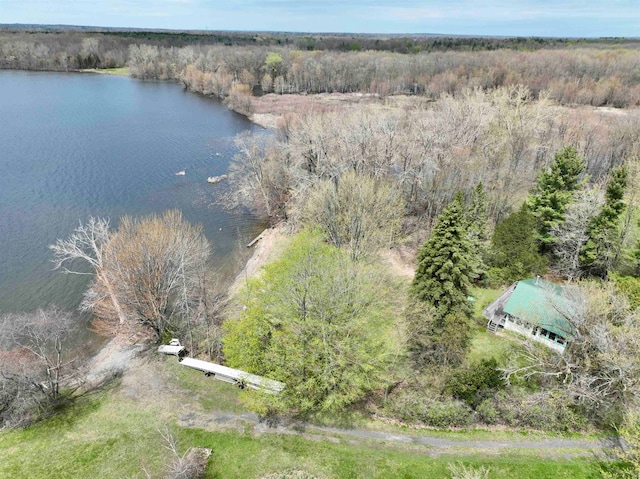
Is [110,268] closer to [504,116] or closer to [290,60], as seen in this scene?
[504,116]

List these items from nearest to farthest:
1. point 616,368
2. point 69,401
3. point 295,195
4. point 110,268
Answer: point 616,368, point 69,401, point 110,268, point 295,195

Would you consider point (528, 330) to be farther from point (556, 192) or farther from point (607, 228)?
point (556, 192)

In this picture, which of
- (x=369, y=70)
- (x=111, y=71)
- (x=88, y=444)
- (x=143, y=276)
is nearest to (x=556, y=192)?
(x=143, y=276)

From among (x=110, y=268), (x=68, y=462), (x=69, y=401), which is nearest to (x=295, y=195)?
(x=110, y=268)

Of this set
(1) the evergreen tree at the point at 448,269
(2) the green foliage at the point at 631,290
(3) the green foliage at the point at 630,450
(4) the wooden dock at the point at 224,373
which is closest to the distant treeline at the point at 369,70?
(2) the green foliage at the point at 631,290

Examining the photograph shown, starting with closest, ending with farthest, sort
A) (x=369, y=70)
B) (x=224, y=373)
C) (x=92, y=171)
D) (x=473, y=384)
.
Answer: (x=473, y=384), (x=224, y=373), (x=92, y=171), (x=369, y=70)
